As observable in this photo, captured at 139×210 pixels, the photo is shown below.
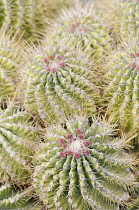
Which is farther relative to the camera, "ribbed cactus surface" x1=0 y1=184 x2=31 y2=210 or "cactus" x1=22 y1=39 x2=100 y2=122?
"cactus" x1=22 y1=39 x2=100 y2=122

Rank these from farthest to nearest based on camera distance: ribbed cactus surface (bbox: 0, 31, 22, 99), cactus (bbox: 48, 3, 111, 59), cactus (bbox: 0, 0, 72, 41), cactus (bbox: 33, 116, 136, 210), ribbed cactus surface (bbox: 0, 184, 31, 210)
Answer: cactus (bbox: 0, 0, 72, 41) → cactus (bbox: 48, 3, 111, 59) → ribbed cactus surface (bbox: 0, 31, 22, 99) → ribbed cactus surface (bbox: 0, 184, 31, 210) → cactus (bbox: 33, 116, 136, 210)

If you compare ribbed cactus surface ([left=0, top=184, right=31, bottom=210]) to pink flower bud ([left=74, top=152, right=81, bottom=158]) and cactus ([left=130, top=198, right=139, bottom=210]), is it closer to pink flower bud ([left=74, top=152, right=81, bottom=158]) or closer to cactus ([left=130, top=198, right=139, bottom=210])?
pink flower bud ([left=74, top=152, right=81, bottom=158])

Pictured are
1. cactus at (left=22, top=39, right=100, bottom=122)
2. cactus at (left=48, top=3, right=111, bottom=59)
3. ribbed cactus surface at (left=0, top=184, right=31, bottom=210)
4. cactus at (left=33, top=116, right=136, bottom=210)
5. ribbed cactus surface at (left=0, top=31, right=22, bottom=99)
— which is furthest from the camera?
cactus at (left=48, top=3, right=111, bottom=59)

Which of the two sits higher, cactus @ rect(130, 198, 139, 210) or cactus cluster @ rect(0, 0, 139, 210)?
cactus cluster @ rect(0, 0, 139, 210)

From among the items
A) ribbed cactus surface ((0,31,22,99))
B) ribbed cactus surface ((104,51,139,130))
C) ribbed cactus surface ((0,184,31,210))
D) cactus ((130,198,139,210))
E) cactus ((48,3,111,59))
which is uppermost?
cactus ((48,3,111,59))

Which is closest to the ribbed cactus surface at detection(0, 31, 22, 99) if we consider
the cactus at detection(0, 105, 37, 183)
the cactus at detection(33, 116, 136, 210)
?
the cactus at detection(0, 105, 37, 183)

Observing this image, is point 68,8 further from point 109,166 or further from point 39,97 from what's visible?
point 109,166

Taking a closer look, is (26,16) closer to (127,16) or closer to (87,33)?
(87,33)

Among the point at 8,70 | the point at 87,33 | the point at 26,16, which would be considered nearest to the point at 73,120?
the point at 8,70
